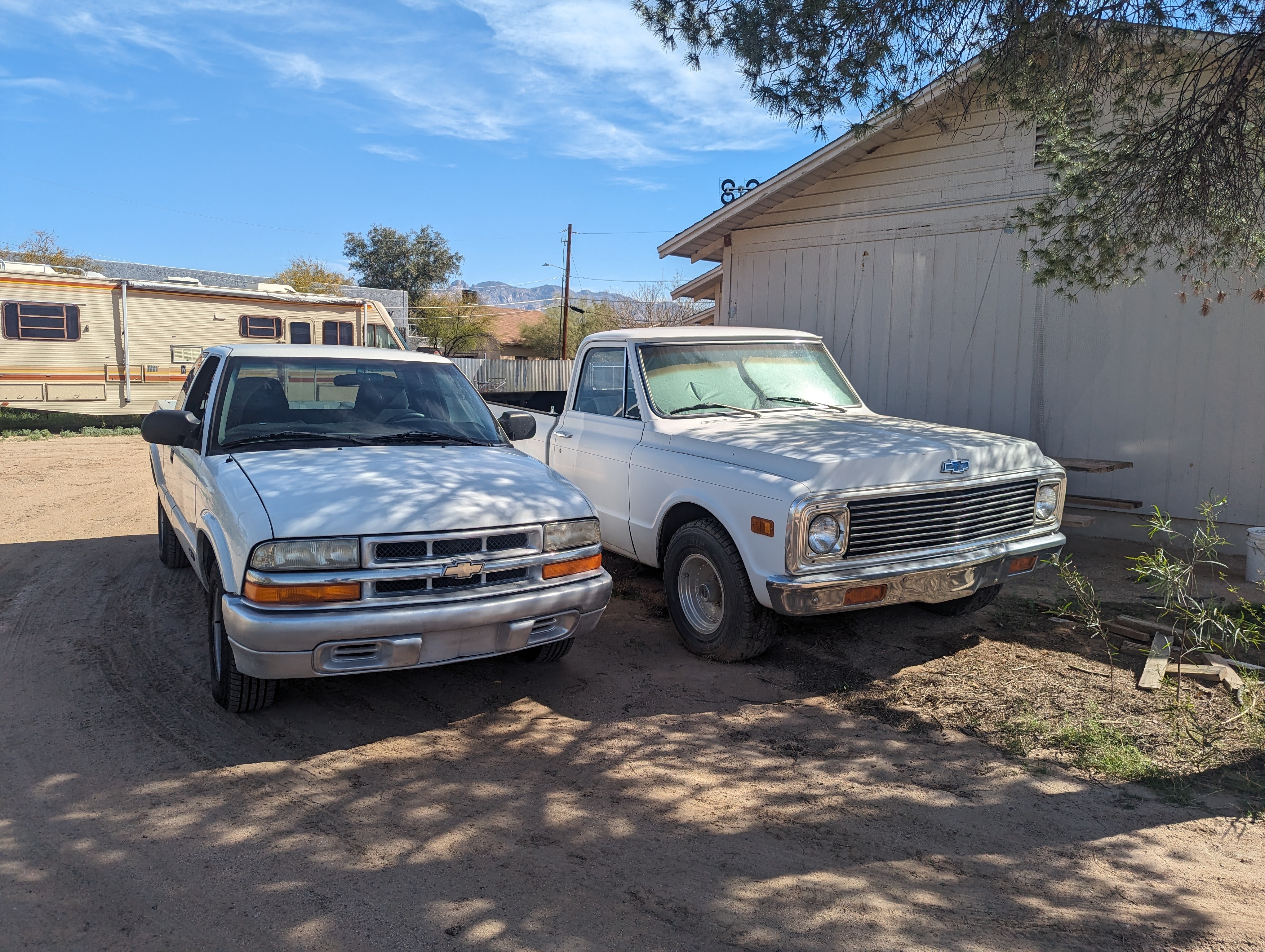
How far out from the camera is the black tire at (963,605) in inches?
239

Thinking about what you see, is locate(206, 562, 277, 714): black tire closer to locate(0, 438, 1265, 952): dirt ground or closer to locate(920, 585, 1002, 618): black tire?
locate(0, 438, 1265, 952): dirt ground

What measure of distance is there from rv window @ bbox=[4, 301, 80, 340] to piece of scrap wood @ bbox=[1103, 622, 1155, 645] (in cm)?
1709

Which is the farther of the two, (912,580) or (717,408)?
(717,408)

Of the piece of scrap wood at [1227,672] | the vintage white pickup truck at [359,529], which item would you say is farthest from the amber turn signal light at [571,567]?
the piece of scrap wood at [1227,672]

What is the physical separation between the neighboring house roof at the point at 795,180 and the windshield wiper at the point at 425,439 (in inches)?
210

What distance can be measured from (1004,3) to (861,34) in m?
0.89

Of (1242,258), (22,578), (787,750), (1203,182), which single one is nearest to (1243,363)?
(1242,258)

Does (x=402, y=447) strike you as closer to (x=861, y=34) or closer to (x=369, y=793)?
(x=369, y=793)

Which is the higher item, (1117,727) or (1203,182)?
(1203,182)

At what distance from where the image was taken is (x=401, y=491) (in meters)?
4.16

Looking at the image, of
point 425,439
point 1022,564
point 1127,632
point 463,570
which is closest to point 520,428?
point 425,439

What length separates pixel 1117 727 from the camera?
441 centimetres

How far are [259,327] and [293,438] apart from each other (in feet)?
49.2

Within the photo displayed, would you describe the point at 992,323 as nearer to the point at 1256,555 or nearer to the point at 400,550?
the point at 1256,555
